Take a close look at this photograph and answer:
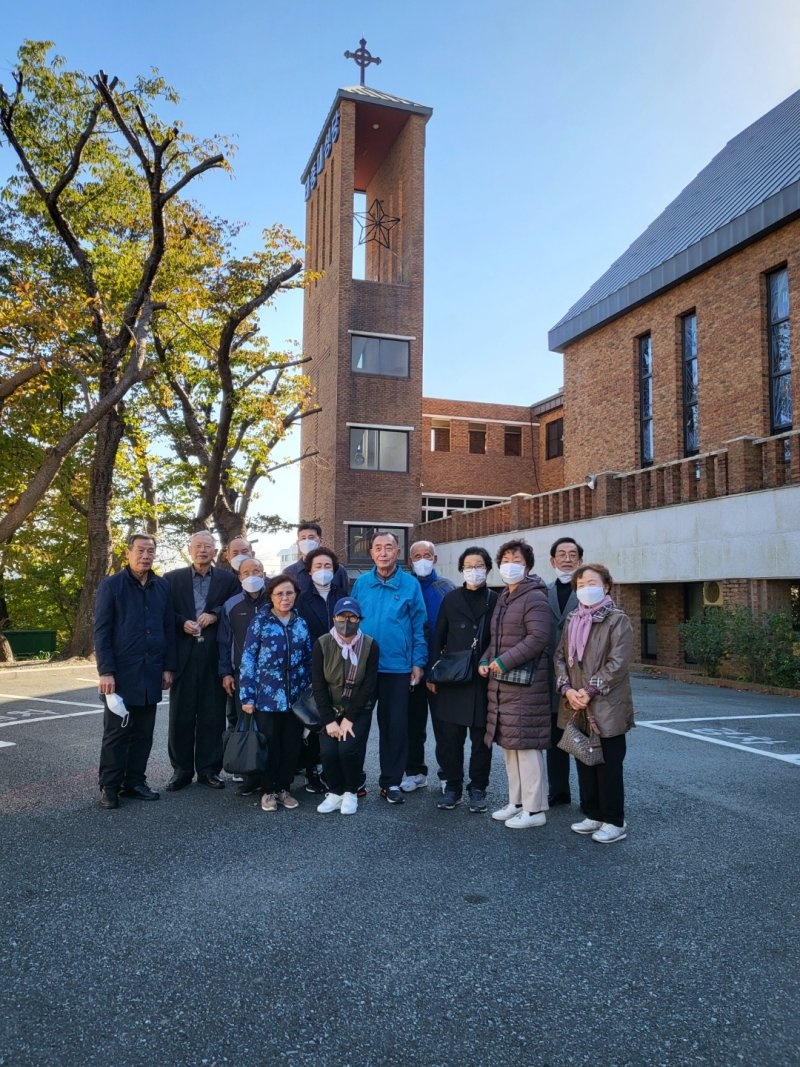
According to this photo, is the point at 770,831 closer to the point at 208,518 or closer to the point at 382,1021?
the point at 382,1021

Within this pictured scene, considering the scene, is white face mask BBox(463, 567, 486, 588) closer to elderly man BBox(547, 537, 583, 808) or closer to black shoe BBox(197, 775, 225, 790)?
elderly man BBox(547, 537, 583, 808)

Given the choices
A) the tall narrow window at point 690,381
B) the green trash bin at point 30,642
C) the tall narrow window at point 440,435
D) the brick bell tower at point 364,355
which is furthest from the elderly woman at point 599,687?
the tall narrow window at point 440,435

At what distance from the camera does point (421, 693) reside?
6676mm

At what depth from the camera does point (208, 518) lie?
893 inches

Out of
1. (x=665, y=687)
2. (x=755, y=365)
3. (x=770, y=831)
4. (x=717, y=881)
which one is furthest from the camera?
(x=755, y=365)

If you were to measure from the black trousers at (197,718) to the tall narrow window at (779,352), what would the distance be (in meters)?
16.3

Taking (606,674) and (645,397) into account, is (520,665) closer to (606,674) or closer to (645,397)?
(606,674)

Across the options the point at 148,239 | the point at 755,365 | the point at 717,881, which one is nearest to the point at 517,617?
the point at 717,881

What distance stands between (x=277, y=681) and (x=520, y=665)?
1.76 metres

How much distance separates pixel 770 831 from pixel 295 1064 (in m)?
3.94

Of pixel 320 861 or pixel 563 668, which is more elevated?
pixel 563 668

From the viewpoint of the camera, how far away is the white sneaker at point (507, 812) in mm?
5785

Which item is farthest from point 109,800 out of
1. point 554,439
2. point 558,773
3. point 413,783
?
point 554,439

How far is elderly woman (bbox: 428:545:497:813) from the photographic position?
6020mm
